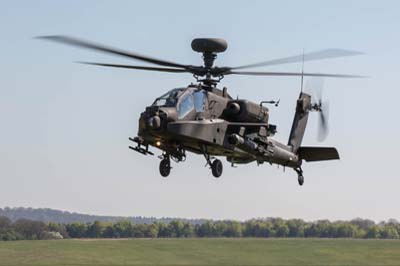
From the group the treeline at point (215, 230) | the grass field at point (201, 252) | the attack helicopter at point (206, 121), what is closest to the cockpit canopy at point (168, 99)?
the attack helicopter at point (206, 121)

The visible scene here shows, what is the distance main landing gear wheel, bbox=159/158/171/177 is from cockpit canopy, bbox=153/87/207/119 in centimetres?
197

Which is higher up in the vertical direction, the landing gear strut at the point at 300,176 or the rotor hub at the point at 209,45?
the rotor hub at the point at 209,45

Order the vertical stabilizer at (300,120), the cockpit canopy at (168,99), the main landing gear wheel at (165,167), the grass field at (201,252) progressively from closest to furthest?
the cockpit canopy at (168,99), the main landing gear wheel at (165,167), the vertical stabilizer at (300,120), the grass field at (201,252)

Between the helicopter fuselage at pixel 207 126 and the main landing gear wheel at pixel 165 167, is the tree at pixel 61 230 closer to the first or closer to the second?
the helicopter fuselage at pixel 207 126

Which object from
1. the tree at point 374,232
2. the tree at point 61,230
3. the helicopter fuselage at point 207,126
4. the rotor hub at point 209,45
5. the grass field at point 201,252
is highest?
the tree at point 374,232

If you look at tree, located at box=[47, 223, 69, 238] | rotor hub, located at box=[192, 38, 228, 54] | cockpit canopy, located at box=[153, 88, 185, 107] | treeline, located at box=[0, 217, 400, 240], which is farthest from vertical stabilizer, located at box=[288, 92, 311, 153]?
tree, located at box=[47, 223, 69, 238]

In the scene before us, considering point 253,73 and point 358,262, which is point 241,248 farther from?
point 253,73

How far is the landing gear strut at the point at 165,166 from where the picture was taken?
30.2 m

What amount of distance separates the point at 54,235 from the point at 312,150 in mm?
160382

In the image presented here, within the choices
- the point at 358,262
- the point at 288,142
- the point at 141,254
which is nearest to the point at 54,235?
the point at 141,254

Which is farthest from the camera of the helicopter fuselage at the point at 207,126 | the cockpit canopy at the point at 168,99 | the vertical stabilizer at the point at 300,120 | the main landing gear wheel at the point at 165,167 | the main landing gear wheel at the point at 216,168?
the vertical stabilizer at the point at 300,120

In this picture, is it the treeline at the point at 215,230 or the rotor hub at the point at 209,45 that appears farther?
the treeline at the point at 215,230

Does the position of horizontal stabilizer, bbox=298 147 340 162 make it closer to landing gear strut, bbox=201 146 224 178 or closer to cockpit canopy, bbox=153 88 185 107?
landing gear strut, bbox=201 146 224 178

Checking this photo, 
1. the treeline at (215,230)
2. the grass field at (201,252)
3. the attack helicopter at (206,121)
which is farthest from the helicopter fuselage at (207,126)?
the treeline at (215,230)
